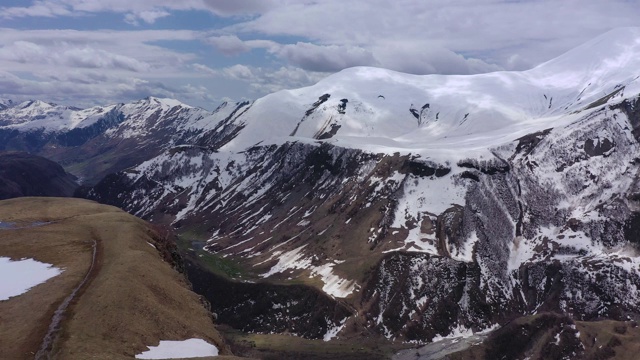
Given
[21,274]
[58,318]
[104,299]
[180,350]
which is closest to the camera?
[180,350]

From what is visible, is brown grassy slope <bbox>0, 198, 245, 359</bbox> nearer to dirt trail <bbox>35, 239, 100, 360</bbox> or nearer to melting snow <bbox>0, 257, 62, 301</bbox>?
dirt trail <bbox>35, 239, 100, 360</bbox>

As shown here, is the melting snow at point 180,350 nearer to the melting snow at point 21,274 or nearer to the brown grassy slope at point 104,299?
the brown grassy slope at point 104,299

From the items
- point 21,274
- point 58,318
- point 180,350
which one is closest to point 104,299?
point 58,318

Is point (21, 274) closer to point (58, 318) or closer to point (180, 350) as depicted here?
point (58, 318)

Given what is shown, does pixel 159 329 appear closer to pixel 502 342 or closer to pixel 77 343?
pixel 77 343

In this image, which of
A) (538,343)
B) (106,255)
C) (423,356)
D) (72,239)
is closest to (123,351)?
(106,255)
